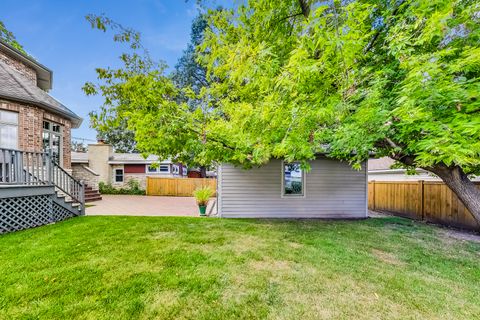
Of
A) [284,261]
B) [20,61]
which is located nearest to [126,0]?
[20,61]

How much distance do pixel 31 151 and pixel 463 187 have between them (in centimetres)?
1028

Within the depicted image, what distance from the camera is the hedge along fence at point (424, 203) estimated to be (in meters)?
7.44

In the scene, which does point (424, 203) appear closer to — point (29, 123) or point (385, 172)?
point (385, 172)

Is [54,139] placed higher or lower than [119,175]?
higher

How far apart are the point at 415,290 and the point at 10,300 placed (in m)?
5.36

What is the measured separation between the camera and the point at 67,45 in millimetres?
11914

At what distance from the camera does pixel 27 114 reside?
9.03 metres

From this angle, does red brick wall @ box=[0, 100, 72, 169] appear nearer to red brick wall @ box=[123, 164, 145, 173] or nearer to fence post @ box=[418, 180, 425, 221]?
red brick wall @ box=[123, 164, 145, 173]

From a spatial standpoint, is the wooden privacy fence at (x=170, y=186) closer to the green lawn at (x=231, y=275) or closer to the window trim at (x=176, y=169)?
the window trim at (x=176, y=169)

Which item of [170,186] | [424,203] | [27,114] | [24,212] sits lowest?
[170,186]

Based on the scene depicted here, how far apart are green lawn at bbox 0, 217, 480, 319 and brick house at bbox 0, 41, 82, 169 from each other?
522 centimetres

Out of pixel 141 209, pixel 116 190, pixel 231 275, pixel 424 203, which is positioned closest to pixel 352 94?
pixel 231 275

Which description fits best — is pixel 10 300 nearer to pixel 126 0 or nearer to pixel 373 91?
pixel 373 91

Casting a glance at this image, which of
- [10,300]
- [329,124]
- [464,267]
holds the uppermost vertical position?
[329,124]
